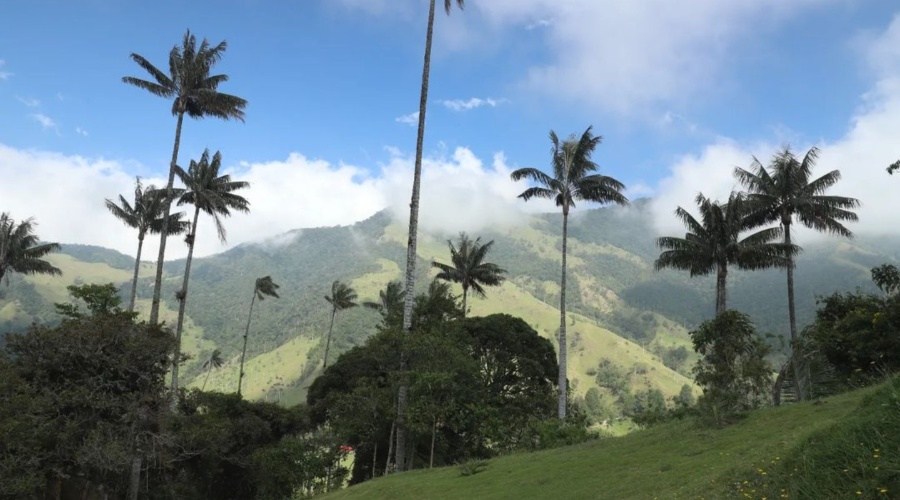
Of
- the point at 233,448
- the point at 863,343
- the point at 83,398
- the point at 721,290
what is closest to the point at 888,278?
the point at 863,343

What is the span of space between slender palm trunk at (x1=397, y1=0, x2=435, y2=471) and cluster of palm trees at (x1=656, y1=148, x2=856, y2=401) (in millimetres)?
18796

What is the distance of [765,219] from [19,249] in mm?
49893

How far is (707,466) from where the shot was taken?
10445 millimetres

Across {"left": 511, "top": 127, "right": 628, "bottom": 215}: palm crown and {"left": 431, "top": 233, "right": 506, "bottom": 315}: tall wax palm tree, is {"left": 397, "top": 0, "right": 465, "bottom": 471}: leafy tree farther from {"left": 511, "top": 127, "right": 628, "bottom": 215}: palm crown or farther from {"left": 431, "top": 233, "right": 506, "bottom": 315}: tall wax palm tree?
{"left": 431, "top": 233, "right": 506, "bottom": 315}: tall wax palm tree

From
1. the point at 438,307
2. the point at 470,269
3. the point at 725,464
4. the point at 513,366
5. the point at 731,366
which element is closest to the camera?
the point at 725,464

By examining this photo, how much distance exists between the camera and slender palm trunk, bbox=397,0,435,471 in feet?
74.5

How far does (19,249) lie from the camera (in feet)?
124

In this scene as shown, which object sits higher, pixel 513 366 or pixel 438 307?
pixel 438 307

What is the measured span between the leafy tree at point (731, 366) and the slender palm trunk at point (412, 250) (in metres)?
11.1

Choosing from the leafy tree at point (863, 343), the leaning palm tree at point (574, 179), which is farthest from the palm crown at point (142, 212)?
the leafy tree at point (863, 343)

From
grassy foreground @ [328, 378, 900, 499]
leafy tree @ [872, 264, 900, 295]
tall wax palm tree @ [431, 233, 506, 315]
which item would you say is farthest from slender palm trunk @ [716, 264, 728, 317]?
tall wax palm tree @ [431, 233, 506, 315]

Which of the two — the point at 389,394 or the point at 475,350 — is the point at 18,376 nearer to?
the point at 389,394

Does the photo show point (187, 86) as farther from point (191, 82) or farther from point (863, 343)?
point (863, 343)

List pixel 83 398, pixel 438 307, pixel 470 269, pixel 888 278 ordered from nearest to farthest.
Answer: pixel 83 398, pixel 888 278, pixel 438 307, pixel 470 269
